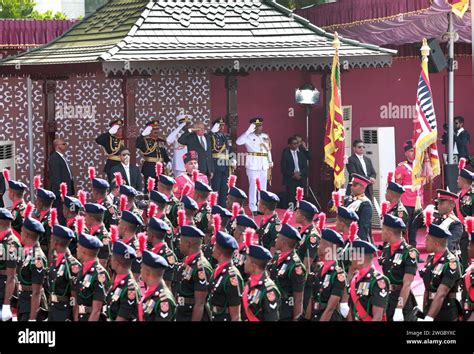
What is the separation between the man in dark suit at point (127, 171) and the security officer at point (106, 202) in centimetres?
316

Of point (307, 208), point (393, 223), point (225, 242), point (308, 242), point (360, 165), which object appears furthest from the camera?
point (360, 165)

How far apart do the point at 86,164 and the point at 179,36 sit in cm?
303

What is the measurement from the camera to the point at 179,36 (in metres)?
20.6

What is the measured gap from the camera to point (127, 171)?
19.3 meters

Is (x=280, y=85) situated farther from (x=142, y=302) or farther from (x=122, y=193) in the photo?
(x=142, y=302)

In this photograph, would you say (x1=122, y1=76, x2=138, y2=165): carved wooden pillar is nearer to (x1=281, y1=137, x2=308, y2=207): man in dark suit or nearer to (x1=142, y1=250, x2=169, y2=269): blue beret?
(x1=281, y1=137, x2=308, y2=207): man in dark suit

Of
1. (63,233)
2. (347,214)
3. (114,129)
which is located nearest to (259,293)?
(63,233)

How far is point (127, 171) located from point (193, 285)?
312 inches

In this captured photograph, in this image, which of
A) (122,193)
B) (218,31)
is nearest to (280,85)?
(218,31)

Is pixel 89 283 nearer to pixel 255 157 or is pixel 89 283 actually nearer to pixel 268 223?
pixel 268 223

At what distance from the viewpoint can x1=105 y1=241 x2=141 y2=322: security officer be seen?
35.4 ft

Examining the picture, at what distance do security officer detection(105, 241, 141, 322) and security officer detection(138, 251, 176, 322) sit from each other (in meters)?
0.09

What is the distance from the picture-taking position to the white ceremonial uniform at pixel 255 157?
21.5 m

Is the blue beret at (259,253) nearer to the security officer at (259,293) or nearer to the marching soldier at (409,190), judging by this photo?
the security officer at (259,293)
